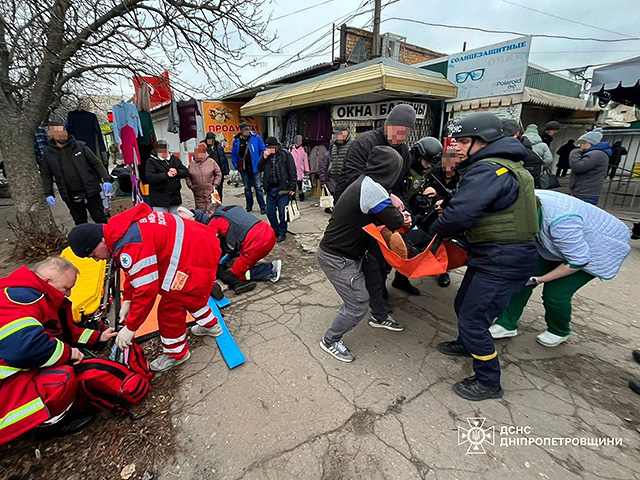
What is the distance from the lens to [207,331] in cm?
285

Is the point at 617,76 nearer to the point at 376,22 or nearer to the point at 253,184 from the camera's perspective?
the point at 376,22

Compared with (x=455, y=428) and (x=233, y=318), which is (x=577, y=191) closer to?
(x=455, y=428)

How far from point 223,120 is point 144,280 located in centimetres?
1290

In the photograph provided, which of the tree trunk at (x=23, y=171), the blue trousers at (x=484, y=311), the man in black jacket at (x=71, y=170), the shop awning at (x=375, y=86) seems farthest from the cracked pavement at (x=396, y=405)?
the shop awning at (x=375, y=86)

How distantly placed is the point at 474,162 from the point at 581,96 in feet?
44.1

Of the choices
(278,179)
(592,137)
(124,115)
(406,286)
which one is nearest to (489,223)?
(406,286)

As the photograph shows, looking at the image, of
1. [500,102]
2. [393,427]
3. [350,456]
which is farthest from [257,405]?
[500,102]

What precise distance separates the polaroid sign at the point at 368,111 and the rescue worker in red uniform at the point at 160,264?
6.16 meters

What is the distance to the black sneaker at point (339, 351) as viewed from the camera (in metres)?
2.52

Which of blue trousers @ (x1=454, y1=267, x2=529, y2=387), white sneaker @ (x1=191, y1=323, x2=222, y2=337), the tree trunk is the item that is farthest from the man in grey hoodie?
the tree trunk

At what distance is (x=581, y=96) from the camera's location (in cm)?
1112

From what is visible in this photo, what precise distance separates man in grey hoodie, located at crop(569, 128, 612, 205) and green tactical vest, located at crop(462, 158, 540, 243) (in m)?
3.81

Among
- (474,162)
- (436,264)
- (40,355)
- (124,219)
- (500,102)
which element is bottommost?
(40,355)

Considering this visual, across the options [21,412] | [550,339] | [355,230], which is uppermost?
[355,230]
